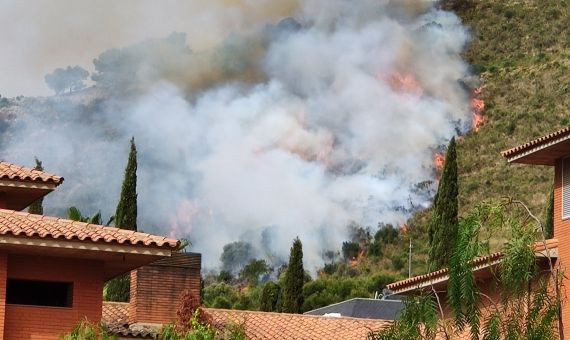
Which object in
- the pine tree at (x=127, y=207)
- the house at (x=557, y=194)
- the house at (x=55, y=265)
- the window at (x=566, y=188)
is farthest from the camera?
the pine tree at (x=127, y=207)


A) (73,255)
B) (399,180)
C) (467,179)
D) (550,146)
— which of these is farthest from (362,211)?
(73,255)

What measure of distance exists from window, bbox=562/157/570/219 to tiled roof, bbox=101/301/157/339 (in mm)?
9528

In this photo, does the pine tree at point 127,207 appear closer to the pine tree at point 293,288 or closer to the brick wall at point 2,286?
the pine tree at point 293,288

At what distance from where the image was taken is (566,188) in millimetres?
32094

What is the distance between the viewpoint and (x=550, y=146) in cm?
3156

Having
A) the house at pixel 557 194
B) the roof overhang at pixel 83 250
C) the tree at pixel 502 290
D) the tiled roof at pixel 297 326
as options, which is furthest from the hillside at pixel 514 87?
the tree at pixel 502 290

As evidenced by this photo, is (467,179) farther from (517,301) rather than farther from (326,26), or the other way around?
(517,301)

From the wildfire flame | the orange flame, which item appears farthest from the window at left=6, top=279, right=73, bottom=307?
the orange flame

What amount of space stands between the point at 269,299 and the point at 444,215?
872 cm

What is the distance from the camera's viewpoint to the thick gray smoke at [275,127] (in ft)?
352

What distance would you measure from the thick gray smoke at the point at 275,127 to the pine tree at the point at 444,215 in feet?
144

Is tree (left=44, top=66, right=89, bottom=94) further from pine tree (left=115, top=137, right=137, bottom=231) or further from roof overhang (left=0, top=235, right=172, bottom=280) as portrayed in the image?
roof overhang (left=0, top=235, right=172, bottom=280)

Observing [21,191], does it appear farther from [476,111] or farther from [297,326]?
[476,111]

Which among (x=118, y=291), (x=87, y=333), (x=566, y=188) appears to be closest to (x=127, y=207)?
(x=118, y=291)
